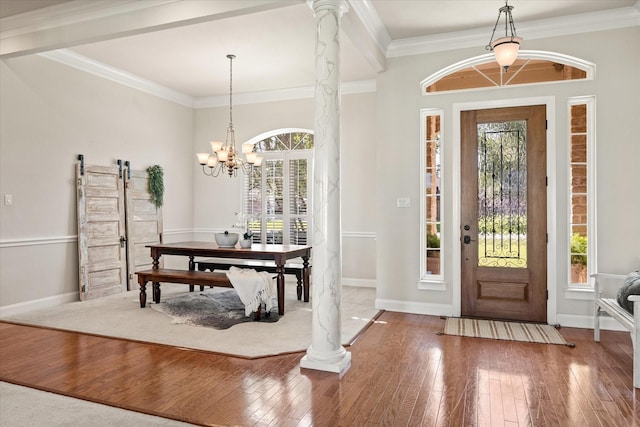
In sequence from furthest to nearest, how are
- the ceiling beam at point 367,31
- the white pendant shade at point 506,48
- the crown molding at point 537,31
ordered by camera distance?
the crown molding at point 537,31 → the ceiling beam at point 367,31 → the white pendant shade at point 506,48

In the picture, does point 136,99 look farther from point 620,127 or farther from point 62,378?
point 620,127

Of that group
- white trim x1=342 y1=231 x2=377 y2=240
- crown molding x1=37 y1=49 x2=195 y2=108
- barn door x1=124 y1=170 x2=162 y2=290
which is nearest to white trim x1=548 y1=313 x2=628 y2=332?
white trim x1=342 y1=231 x2=377 y2=240

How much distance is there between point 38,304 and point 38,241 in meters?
0.75

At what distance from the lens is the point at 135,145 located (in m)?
6.54

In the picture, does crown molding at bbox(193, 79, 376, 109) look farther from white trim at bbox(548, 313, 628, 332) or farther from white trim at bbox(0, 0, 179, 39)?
white trim at bbox(548, 313, 628, 332)

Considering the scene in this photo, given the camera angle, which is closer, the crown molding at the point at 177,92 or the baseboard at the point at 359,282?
the crown molding at the point at 177,92

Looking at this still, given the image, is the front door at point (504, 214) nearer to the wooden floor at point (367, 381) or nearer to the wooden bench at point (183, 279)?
the wooden floor at point (367, 381)

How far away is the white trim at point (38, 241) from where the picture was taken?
16.0 ft

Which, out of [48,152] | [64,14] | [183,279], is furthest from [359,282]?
[64,14]

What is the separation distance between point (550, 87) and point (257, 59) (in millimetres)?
3501

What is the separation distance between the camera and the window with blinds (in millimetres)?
7215

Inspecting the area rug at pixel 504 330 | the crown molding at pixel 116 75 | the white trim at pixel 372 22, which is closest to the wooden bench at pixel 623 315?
the area rug at pixel 504 330

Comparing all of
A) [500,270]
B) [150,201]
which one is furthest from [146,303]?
[500,270]

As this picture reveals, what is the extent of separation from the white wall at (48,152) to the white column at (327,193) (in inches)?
149
